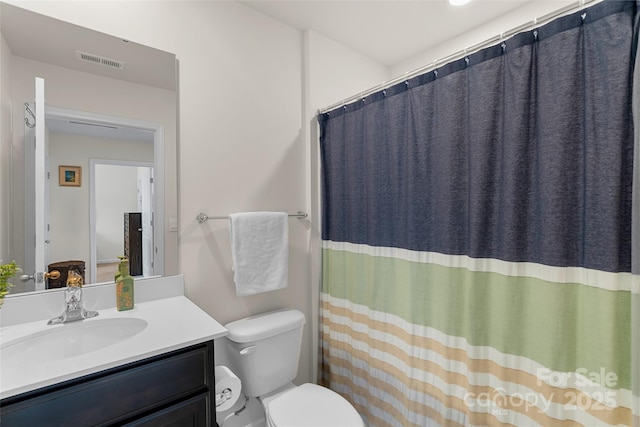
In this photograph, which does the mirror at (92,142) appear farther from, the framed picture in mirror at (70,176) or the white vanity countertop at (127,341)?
the white vanity countertop at (127,341)

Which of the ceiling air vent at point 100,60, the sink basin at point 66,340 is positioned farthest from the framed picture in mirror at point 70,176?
the sink basin at point 66,340

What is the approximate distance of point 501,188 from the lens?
110 centimetres

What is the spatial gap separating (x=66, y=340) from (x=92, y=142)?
800 mm

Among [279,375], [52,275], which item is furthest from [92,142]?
[279,375]

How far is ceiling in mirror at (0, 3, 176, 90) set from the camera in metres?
1.14

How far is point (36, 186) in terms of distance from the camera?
3.91ft

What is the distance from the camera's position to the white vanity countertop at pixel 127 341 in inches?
30.4

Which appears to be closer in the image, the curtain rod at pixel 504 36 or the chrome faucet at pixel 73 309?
the curtain rod at pixel 504 36

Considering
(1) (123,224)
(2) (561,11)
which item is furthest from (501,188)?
(1) (123,224)

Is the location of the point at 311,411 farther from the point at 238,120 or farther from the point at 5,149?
the point at 5,149

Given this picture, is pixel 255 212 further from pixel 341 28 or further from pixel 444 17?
pixel 444 17

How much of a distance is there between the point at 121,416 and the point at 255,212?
1012 mm

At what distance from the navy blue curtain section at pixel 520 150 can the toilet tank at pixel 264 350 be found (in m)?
0.70

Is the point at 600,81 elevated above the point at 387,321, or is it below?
above
